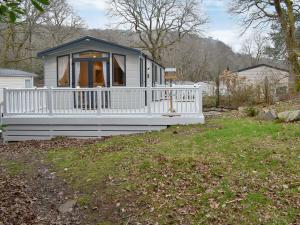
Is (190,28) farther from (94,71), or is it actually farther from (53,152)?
(53,152)

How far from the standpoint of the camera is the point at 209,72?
1534 inches

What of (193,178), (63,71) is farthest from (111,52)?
(193,178)

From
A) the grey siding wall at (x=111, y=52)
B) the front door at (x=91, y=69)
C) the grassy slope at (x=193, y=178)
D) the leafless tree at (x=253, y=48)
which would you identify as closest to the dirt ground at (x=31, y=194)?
the grassy slope at (x=193, y=178)

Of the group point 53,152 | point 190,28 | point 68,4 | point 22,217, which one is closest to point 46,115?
point 53,152

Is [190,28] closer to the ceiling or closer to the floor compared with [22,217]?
closer to the ceiling

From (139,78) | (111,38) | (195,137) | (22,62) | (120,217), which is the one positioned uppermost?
(111,38)

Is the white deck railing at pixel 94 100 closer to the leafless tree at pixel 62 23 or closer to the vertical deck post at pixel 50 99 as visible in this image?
the vertical deck post at pixel 50 99

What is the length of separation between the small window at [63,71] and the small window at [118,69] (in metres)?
1.69

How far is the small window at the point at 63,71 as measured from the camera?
1362cm

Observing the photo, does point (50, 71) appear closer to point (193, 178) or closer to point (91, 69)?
point (91, 69)

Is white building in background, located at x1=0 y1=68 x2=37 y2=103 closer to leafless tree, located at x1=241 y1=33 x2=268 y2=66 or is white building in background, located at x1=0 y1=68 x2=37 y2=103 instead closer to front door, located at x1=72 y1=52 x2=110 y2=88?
front door, located at x1=72 y1=52 x2=110 y2=88

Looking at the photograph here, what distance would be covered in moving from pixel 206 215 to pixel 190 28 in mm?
27843

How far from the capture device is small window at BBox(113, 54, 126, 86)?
13.5 m

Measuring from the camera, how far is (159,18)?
31.7 metres
